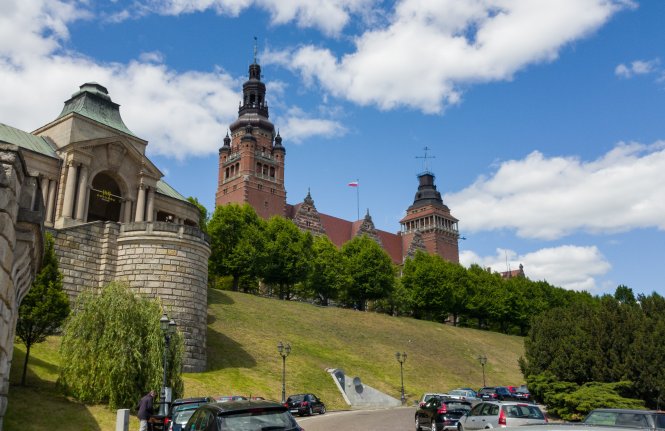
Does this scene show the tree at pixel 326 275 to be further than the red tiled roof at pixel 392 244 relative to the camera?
No

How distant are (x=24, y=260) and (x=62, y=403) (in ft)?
56.5

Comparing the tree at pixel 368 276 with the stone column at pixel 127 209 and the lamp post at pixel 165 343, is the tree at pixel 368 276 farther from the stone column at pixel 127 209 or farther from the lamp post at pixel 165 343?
the lamp post at pixel 165 343

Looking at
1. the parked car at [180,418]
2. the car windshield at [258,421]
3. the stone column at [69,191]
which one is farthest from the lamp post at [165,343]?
the stone column at [69,191]

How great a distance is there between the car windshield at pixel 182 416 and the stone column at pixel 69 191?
34.2m

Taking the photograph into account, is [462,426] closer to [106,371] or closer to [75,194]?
[106,371]

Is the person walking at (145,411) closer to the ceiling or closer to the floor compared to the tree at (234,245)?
closer to the floor

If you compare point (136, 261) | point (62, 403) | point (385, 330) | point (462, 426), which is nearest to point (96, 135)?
point (136, 261)

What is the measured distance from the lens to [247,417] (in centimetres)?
955

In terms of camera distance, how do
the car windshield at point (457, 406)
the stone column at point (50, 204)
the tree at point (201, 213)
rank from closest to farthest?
the car windshield at point (457, 406)
the stone column at point (50, 204)
the tree at point (201, 213)

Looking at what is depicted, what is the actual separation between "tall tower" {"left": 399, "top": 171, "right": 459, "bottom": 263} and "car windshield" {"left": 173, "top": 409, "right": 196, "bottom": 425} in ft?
381

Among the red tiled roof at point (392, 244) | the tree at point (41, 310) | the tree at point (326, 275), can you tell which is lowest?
Answer: the tree at point (41, 310)

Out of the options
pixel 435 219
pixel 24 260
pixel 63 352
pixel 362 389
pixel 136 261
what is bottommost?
pixel 362 389

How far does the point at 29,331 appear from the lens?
27.1 meters

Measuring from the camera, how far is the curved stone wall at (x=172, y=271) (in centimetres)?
3659
